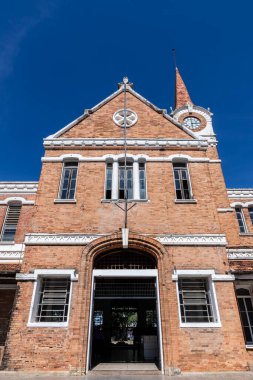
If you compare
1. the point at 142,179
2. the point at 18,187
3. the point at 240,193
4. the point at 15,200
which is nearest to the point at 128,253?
the point at 142,179

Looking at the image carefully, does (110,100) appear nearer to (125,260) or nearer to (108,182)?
(108,182)

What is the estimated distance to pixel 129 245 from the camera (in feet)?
36.5

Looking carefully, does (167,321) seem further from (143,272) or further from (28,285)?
(28,285)

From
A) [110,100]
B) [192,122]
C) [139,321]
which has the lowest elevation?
[139,321]

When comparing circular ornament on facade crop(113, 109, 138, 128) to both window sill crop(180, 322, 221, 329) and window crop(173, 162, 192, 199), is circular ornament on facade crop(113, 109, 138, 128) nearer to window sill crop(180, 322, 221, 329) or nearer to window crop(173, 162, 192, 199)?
window crop(173, 162, 192, 199)

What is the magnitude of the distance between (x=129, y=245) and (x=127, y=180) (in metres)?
3.23

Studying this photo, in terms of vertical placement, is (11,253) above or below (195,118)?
below

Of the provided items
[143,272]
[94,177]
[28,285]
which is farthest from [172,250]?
[28,285]

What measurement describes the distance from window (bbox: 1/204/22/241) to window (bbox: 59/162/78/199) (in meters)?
5.70

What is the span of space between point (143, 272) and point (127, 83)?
35.7 ft

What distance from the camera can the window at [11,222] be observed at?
1600 centimetres

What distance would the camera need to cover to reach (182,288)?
34.4 ft

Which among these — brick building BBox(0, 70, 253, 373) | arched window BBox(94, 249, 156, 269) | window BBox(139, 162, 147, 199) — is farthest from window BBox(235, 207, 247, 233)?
arched window BBox(94, 249, 156, 269)

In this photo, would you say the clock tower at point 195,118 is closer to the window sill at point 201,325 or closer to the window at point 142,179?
the window at point 142,179
